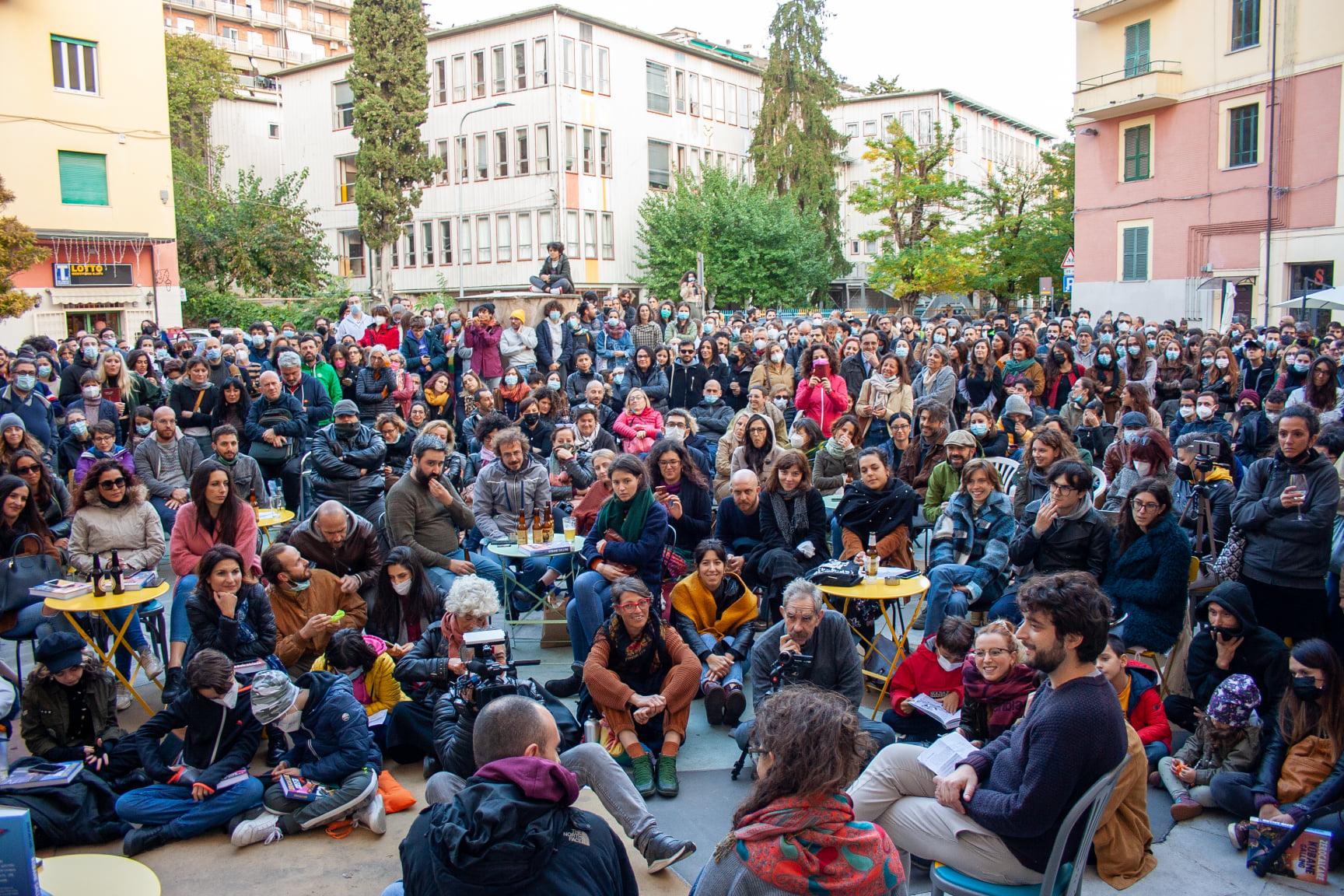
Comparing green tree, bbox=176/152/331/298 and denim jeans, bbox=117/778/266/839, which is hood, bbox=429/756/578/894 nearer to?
denim jeans, bbox=117/778/266/839

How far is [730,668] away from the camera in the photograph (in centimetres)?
577

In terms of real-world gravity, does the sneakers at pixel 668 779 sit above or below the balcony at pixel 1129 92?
below

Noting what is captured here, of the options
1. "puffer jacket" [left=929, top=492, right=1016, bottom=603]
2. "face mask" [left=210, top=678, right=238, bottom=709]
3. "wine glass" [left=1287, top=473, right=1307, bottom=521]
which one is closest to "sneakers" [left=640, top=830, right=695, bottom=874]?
"face mask" [left=210, top=678, right=238, bottom=709]

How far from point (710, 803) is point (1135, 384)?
601 cm

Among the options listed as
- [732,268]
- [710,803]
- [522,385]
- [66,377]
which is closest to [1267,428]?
[710,803]

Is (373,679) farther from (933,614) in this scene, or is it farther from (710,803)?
(933,614)

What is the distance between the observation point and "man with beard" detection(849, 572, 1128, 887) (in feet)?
9.99

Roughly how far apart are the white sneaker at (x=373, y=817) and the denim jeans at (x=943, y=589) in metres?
3.45

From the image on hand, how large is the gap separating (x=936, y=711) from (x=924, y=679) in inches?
10.0

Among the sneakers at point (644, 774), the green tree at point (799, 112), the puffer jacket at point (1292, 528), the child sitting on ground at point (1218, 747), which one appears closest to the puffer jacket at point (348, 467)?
the sneakers at point (644, 774)

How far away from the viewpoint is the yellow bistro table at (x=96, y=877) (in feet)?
10.7

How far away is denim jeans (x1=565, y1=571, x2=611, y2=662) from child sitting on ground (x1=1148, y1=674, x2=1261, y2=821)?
3.30 m

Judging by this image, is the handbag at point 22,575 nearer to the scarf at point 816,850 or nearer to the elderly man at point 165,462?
the elderly man at point 165,462

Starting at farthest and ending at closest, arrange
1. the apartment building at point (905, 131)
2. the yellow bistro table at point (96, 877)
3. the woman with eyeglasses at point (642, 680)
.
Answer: the apartment building at point (905, 131) < the woman with eyeglasses at point (642, 680) < the yellow bistro table at point (96, 877)
